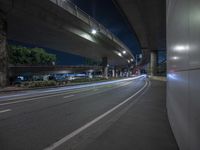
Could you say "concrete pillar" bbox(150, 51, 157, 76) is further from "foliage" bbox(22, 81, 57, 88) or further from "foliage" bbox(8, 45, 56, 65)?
"foliage" bbox(22, 81, 57, 88)

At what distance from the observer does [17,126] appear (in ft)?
20.6

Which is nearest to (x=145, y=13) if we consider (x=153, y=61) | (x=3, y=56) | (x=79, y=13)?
(x=79, y=13)

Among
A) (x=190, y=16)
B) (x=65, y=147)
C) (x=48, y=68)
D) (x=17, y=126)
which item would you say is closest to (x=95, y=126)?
(x=65, y=147)

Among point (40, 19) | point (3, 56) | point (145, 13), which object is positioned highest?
point (145, 13)

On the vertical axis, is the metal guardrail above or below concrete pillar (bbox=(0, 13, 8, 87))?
above

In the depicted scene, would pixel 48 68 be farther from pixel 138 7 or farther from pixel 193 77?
pixel 193 77

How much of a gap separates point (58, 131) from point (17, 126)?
1.64 metres

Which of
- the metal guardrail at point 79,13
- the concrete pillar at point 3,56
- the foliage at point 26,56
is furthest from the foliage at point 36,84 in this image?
the foliage at point 26,56

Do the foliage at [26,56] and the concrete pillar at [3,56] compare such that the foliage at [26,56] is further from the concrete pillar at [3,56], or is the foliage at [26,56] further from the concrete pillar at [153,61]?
the concrete pillar at [153,61]

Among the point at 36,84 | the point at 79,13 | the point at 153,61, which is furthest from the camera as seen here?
the point at 153,61

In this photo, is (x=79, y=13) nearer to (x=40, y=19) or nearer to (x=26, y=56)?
(x=40, y=19)

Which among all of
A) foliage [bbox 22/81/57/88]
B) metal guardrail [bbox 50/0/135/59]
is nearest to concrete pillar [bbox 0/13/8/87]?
foliage [bbox 22/81/57/88]

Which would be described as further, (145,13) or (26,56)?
(26,56)

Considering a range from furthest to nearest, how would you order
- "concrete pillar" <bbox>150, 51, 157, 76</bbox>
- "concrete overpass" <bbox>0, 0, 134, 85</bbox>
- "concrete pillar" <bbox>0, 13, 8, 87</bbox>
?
"concrete pillar" <bbox>150, 51, 157, 76</bbox> → "concrete pillar" <bbox>0, 13, 8, 87</bbox> → "concrete overpass" <bbox>0, 0, 134, 85</bbox>
